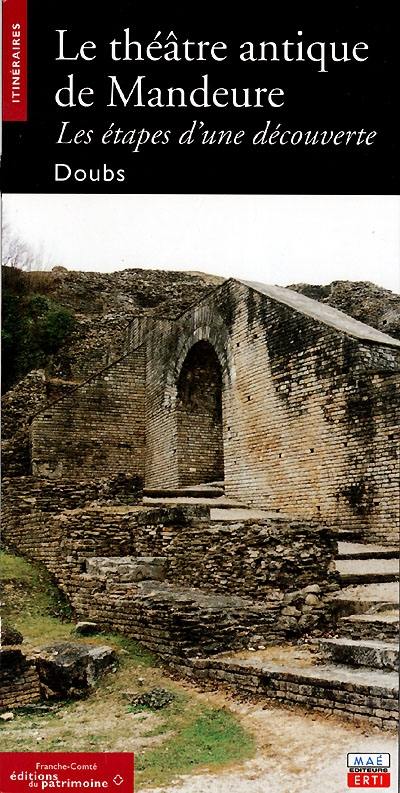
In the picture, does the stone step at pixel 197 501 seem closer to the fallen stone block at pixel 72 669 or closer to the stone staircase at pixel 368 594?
the stone staircase at pixel 368 594

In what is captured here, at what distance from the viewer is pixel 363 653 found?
6.07 meters

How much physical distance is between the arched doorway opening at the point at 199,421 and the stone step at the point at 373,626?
7.97m

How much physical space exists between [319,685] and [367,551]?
10.4ft

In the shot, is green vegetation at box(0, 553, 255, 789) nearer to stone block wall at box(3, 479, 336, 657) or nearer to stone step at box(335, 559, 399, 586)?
stone block wall at box(3, 479, 336, 657)

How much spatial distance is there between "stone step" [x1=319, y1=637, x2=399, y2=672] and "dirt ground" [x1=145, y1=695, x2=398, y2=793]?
0.58m

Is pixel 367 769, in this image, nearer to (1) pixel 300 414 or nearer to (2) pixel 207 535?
(2) pixel 207 535

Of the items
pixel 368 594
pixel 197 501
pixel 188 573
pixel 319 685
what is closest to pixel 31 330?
pixel 197 501

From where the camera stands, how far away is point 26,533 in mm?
10125

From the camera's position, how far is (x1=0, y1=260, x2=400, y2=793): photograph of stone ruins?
5.85 metres

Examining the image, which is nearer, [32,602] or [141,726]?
[141,726]

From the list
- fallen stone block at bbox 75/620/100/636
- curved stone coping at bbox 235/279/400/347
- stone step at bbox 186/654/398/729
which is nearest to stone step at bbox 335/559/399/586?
stone step at bbox 186/654/398/729
